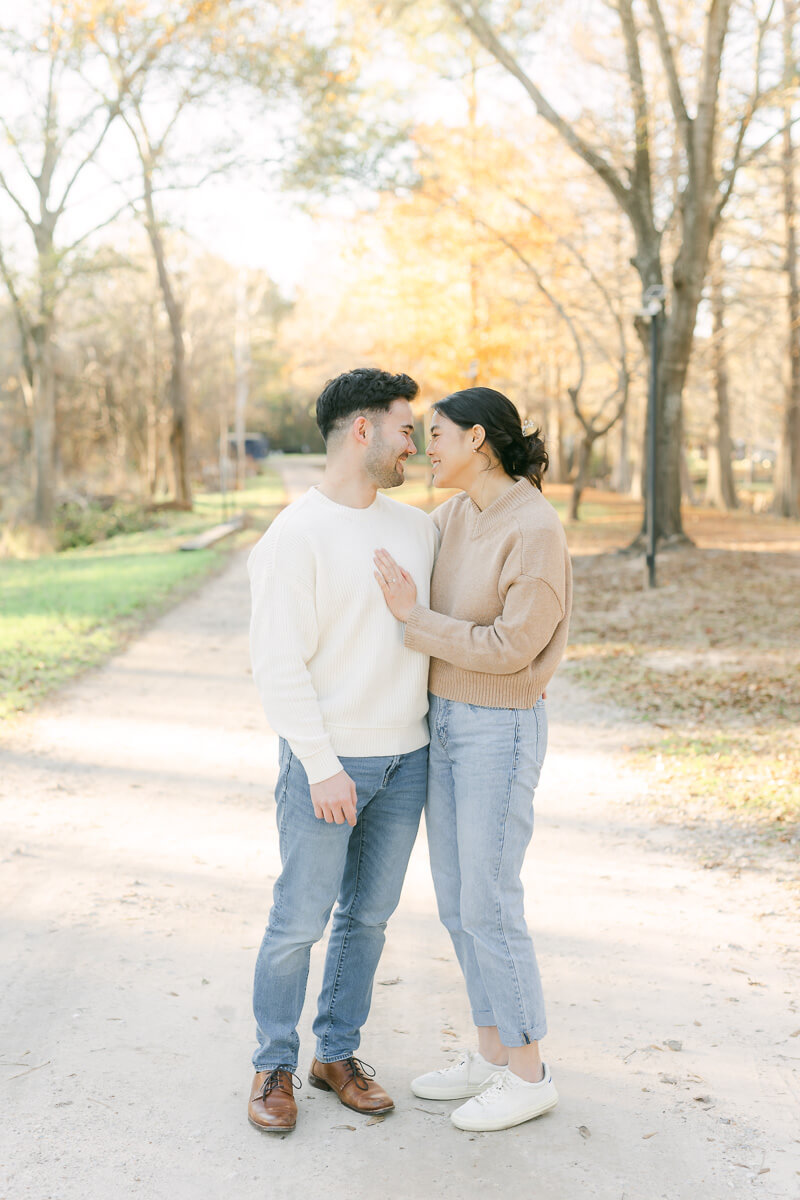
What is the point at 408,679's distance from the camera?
3037 mm

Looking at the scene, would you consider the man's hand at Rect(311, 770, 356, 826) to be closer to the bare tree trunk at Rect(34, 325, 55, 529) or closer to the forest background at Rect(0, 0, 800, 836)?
the forest background at Rect(0, 0, 800, 836)

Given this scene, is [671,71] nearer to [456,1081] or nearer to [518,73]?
[518,73]

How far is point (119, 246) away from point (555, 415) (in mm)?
14599

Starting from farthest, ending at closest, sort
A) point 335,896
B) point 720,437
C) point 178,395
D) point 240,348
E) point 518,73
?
1. point 240,348
2. point 720,437
3. point 178,395
4. point 518,73
5. point 335,896

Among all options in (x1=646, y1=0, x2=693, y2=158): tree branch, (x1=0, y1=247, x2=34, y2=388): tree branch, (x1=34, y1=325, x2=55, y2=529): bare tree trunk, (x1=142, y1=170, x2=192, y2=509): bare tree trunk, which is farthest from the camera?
(x1=142, y1=170, x2=192, y2=509): bare tree trunk

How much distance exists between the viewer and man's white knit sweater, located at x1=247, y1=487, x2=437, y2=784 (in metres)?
2.87

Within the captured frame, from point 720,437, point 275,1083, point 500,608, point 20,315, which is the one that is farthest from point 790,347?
point 275,1083

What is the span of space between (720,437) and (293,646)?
94.3 feet

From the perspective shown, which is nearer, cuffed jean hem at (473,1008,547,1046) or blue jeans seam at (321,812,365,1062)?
cuffed jean hem at (473,1008,547,1046)

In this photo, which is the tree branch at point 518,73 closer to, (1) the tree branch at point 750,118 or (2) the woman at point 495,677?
(1) the tree branch at point 750,118

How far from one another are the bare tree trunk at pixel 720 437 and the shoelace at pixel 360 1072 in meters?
24.3

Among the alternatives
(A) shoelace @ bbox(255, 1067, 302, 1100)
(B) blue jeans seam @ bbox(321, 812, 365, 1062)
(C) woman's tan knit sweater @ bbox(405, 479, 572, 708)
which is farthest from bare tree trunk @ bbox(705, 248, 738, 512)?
(A) shoelace @ bbox(255, 1067, 302, 1100)

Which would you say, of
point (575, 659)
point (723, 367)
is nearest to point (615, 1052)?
point (575, 659)

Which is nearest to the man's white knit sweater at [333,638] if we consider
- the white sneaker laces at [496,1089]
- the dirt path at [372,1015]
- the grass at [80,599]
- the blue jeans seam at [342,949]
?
the blue jeans seam at [342,949]
